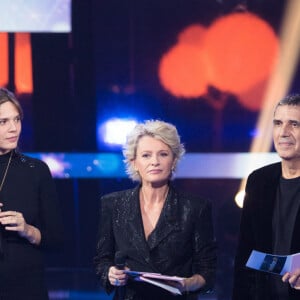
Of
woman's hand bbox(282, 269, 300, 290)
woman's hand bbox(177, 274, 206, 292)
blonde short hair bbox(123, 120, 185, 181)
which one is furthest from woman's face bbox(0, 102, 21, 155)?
woman's hand bbox(282, 269, 300, 290)

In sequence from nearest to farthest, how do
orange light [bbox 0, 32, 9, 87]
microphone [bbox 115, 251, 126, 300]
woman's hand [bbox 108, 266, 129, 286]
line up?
microphone [bbox 115, 251, 126, 300] → woman's hand [bbox 108, 266, 129, 286] → orange light [bbox 0, 32, 9, 87]

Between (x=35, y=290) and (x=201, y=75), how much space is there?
3181mm

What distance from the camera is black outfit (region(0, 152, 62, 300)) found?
3018 mm

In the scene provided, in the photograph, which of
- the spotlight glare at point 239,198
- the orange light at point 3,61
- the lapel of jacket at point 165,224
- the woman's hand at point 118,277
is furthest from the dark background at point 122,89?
the woman's hand at point 118,277

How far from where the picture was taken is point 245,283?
3090mm

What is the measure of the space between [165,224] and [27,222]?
592 mm

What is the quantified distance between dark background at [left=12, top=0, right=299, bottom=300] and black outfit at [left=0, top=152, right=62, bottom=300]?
2.72 meters

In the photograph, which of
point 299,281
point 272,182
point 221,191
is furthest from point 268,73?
point 299,281

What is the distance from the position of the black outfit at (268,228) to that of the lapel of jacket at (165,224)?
1.03 ft

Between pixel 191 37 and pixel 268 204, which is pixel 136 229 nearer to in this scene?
pixel 268 204

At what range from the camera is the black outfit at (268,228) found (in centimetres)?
296

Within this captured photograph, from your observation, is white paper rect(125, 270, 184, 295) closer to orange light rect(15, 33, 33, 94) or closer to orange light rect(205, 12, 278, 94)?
orange light rect(205, 12, 278, 94)

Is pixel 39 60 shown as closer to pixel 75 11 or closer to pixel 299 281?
pixel 75 11

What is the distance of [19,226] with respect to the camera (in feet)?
9.59
